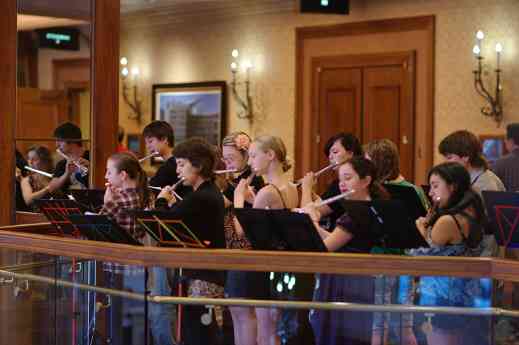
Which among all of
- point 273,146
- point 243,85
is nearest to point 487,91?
point 243,85

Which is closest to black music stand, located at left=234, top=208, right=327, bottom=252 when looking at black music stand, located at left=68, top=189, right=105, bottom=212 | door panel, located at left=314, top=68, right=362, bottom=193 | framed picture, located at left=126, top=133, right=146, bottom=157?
black music stand, located at left=68, top=189, right=105, bottom=212

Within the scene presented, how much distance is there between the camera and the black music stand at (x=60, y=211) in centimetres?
492

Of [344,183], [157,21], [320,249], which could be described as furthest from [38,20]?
[157,21]

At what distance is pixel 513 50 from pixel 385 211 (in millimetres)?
6535

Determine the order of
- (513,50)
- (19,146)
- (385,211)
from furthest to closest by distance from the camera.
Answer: (513,50), (19,146), (385,211)

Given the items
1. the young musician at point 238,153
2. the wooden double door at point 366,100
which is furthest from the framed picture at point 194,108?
the young musician at point 238,153

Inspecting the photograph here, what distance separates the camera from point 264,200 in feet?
16.6

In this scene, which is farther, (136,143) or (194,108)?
(136,143)

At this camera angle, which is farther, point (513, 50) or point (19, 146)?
point (513, 50)

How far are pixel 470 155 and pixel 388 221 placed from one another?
1719mm

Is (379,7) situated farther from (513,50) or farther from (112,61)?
(112,61)

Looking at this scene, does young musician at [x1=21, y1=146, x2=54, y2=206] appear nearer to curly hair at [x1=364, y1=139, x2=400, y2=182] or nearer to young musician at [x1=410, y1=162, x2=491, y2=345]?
curly hair at [x1=364, y1=139, x2=400, y2=182]

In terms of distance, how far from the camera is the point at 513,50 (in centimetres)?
1003

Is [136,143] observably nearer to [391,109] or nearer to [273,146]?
[391,109]
